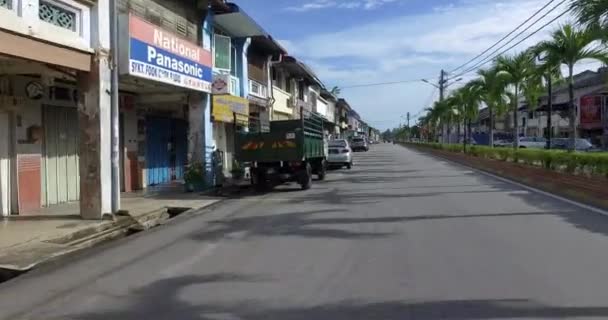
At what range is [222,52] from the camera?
21.9m

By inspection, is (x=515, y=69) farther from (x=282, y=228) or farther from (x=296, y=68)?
(x=282, y=228)

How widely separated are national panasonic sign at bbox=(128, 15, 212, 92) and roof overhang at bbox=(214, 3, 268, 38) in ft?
10.2

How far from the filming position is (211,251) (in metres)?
8.97

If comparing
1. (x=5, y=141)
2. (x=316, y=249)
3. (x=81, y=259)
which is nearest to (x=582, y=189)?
(x=316, y=249)

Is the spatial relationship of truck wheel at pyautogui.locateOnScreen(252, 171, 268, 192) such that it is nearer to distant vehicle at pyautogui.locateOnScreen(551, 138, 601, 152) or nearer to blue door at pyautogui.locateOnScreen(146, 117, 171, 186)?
blue door at pyautogui.locateOnScreen(146, 117, 171, 186)

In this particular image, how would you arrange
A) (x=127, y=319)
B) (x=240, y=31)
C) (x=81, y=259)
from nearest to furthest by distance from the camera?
(x=127, y=319) < (x=81, y=259) < (x=240, y=31)

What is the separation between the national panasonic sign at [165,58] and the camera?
1362 cm

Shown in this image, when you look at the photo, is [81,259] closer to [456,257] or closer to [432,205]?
[456,257]

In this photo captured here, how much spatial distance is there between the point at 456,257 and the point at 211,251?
3.43m

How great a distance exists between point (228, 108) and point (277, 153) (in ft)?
9.69

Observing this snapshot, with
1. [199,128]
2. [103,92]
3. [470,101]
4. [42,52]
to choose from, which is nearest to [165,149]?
[199,128]

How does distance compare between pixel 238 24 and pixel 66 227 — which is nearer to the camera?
pixel 66 227

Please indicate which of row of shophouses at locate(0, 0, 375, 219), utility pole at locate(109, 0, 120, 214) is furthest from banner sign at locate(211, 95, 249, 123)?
utility pole at locate(109, 0, 120, 214)

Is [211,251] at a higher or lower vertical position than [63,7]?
lower
